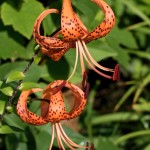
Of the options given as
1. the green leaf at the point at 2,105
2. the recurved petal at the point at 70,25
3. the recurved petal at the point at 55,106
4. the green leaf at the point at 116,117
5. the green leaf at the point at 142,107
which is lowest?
the green leaf at the point at 116,117

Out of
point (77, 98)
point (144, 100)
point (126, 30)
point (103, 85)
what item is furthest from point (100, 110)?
point (77, 98)

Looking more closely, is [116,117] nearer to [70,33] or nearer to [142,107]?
[142,107]

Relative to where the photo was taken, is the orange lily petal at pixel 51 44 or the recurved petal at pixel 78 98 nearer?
the orange lily petal at pixel 51 44

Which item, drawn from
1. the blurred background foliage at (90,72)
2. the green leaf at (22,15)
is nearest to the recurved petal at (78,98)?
the blurred background foliage at (90,72)

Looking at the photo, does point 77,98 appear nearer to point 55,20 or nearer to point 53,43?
point 53,43

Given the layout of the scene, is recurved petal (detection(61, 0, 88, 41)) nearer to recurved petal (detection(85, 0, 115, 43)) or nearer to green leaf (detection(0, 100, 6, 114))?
recurved petal (detection(85, 0, 115, 43))

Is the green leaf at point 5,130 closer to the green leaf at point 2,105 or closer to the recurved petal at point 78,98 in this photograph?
the green leaf at point 2,105
